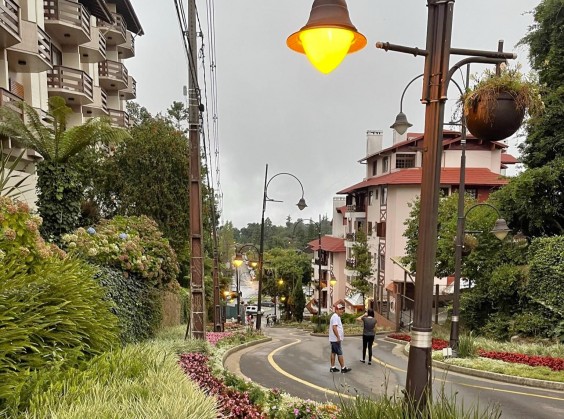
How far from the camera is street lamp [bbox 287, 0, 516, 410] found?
2729mm

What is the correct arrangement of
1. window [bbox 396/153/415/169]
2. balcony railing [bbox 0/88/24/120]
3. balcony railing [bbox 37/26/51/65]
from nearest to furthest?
balcony railing [bbox 0/88/24/120] < balcony railing [bbox 37/26/51/65] < window [bbox 396/153/415/169]

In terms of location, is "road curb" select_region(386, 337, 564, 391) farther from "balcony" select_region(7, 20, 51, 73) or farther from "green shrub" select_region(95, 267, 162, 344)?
"balcony" select_region(7, 20, 51, 73)

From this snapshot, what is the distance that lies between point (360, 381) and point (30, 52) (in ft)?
58.6

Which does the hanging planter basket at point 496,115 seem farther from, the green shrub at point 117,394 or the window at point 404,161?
the window at point 404,161

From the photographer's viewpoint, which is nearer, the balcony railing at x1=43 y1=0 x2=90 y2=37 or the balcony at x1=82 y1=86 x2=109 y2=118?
the balcony railing at x1=43 y1=0 x2=90 y2=37

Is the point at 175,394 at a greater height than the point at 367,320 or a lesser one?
greater

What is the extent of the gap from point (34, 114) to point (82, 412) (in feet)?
32.5

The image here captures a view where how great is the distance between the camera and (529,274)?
15.7 meters

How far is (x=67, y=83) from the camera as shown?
2088cm

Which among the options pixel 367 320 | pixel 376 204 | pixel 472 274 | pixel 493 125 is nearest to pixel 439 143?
pixel 493 125

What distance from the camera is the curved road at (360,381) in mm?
7355

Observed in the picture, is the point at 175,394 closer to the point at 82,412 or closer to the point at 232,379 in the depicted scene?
the point at 82,412

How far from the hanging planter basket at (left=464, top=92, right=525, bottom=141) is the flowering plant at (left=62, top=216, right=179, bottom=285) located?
7141 mm

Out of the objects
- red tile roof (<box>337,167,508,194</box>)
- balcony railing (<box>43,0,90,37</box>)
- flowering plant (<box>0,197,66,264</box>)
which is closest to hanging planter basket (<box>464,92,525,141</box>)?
flowering plant (<box>0,197,66,264</box>)
